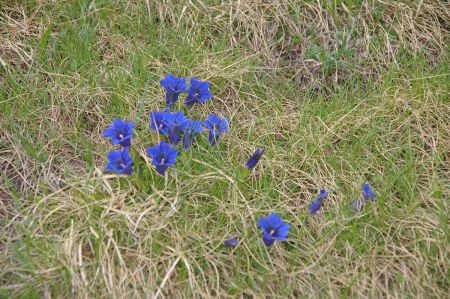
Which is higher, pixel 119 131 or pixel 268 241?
pixel 119 131

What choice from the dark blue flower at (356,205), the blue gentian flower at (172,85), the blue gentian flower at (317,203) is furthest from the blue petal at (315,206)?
the blue gentian flower at (172,85)

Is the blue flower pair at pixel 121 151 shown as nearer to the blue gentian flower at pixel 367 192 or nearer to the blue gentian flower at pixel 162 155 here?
the blue gentian flower at pixel 162 155

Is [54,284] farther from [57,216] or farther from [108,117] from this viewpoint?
[108,117]

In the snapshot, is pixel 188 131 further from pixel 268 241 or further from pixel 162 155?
pixel 268 241

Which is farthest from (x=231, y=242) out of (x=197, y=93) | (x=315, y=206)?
A: (x=197, y=93)

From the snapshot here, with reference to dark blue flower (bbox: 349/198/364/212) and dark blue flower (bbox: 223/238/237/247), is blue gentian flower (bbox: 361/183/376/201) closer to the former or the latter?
dark blue flower (bbox: 349/198/364/212)

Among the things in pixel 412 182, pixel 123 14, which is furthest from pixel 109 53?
pixel 412 182
